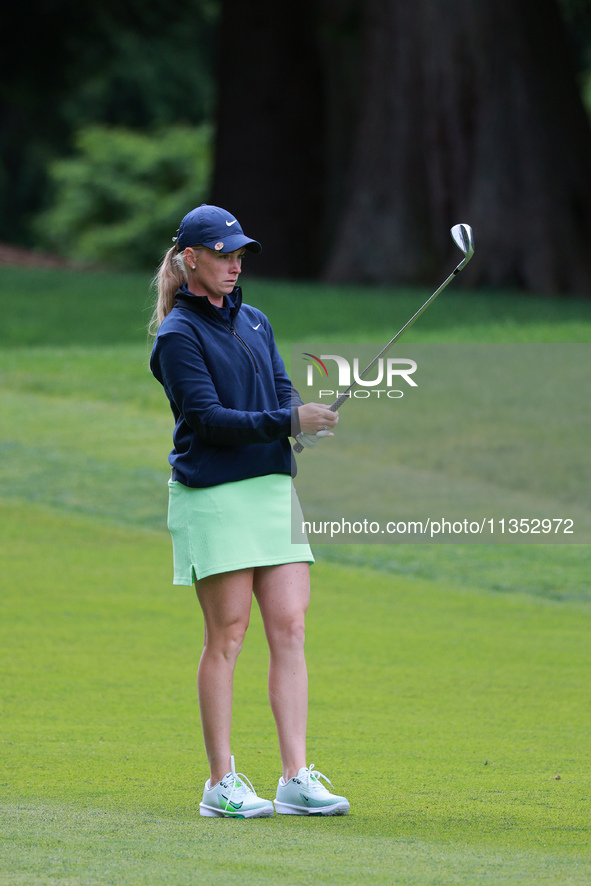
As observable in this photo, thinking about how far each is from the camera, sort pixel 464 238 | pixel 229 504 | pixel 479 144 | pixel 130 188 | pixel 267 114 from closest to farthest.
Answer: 1. pixel 229 504
2. pixel 464 238
3. pixel 479 144
4. pixel 267 114
5. pixel 130 188

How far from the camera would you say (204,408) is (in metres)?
4.27

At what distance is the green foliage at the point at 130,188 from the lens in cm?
4156

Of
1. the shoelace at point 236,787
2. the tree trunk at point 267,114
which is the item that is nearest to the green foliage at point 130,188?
the tree trunk at point 267,114

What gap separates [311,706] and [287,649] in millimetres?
1883

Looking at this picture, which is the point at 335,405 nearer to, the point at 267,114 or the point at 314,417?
the point at 314,417

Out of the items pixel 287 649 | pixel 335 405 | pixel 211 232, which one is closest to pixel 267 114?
pixel 211 232

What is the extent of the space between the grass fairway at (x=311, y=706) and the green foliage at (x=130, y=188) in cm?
2858

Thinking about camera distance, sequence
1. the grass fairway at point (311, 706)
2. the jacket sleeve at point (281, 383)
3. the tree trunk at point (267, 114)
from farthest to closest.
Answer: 1. the tree trunk at point (267, 114)
2. the jacket sleeve at point (281, 383)
3. the grass fairway at point (311, 706)

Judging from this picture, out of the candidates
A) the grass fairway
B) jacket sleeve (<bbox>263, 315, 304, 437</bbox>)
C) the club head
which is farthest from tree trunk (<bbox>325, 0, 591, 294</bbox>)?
jacket sleeve (<bbox>263, 315, 304, 437</bbox>)

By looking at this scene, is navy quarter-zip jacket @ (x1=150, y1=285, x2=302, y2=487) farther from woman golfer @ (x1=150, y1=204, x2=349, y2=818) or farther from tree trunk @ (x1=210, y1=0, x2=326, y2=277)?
tree trunk @ (x1=210, y1=0, x2=326, y2=277)

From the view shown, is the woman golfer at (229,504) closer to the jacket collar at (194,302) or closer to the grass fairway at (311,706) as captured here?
the jacket collar at (194,302)

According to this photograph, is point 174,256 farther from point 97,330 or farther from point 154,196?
point 154,196

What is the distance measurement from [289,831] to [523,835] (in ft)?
2.27

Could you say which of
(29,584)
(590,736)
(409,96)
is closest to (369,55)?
(409,96)
